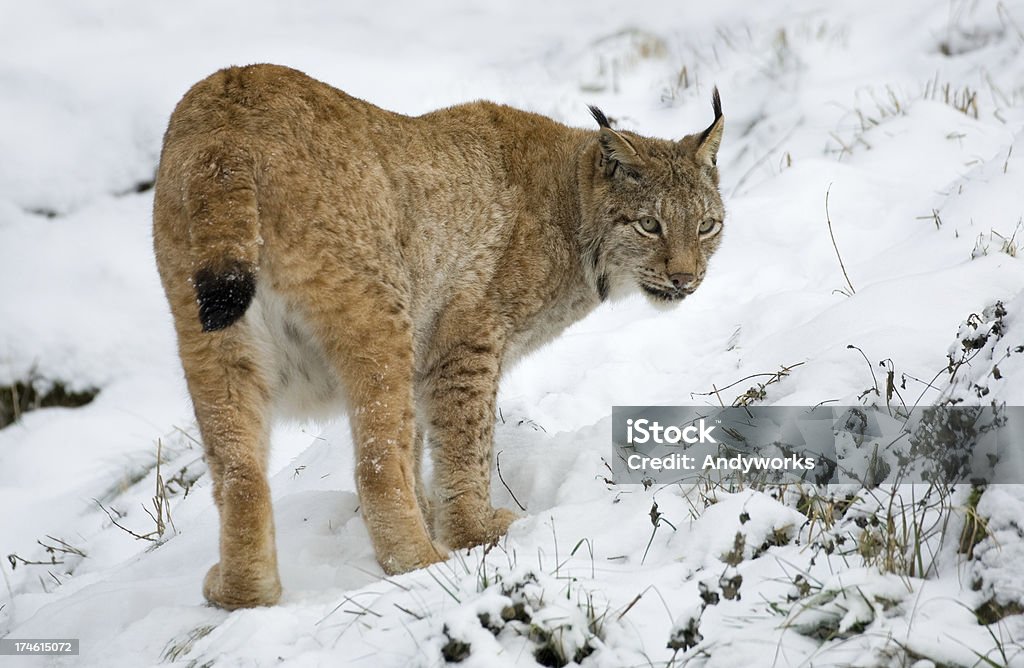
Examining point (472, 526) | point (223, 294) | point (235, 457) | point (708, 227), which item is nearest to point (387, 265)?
point (223, 294)

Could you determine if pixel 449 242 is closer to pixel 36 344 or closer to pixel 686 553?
pixel 686 553

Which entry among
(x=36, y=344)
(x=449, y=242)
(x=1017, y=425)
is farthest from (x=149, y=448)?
(x=1017, y=425)

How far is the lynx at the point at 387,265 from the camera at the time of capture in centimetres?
367

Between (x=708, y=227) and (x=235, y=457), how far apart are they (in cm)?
273

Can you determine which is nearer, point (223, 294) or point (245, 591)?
point (223, 294)

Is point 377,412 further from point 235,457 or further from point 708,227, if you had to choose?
point 708,227

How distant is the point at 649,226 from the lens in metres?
5.14

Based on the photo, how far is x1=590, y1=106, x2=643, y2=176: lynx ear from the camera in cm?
509

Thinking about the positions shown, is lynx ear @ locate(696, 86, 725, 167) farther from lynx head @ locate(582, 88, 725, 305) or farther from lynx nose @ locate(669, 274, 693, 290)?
lynx nose @ locate(669, 274, 693, 290)

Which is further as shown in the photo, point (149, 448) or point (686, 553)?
point (149, 448)

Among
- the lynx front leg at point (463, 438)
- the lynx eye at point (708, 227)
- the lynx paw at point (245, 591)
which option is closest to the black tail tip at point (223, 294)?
the lynx paw at point (245, 591)

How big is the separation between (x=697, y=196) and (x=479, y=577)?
9.19ft

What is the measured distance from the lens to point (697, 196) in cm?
519

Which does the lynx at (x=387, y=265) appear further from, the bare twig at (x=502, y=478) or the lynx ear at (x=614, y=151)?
the bare twig at (x=502, y=478)
